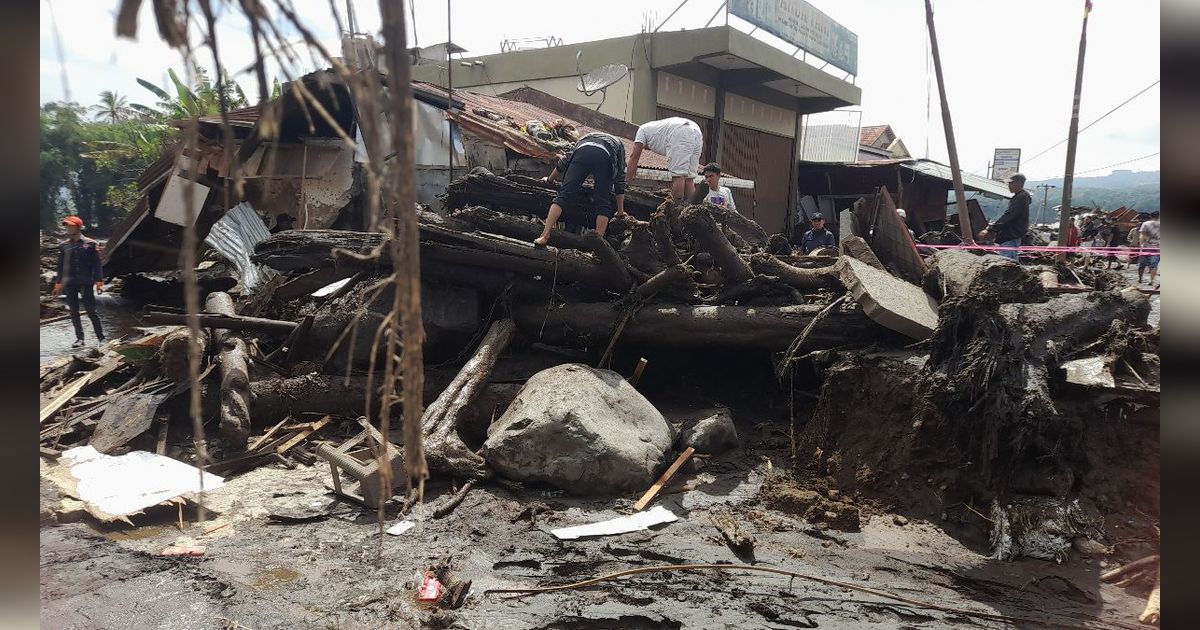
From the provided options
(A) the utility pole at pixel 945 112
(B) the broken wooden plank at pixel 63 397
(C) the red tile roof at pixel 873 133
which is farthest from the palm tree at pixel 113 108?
(C) the red tile roof at pixel 873 133

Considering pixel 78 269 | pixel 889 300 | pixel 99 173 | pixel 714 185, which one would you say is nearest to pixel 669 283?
pixel 889 300

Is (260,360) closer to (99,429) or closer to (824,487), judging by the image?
(99,429)

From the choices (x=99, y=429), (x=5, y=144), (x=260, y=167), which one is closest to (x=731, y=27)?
(x=260, y=167)

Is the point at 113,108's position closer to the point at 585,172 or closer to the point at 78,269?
the point at 585,172

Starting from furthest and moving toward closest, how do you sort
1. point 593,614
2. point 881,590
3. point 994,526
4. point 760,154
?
point 760,154 → point 994,526 → point 881,590 → point 593,614

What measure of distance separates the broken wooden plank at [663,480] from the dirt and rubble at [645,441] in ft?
0.17

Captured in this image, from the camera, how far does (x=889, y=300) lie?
592cm

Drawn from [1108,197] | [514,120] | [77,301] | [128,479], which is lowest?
[128,479]

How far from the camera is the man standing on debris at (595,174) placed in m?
6.70

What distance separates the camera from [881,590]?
3938 millimetres

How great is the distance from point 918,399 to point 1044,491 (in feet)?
3.32

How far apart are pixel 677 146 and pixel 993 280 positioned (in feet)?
13.0

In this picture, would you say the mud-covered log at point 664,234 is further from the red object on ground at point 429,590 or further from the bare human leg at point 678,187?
the red object on ground at point 429,590

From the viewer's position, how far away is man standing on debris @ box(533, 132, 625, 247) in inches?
264
